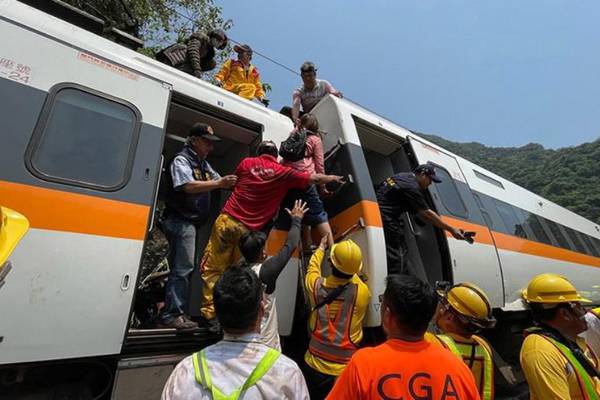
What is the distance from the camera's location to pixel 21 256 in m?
2.08

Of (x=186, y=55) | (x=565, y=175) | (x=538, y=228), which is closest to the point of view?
(x=186, y=55)

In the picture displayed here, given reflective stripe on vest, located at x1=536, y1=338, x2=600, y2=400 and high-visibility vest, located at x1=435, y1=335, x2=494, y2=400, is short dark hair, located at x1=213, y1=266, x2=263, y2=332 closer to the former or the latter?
high-visibility vest, located at x1=435, y1=335, x2=494, y2=400

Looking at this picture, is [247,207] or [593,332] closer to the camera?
[247,207]

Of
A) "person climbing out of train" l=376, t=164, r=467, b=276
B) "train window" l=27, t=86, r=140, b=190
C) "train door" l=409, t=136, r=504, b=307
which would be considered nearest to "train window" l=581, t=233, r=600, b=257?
"train door" l=409, t=136, r=504, b=307

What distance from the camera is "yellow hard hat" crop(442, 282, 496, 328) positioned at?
7.55 feet

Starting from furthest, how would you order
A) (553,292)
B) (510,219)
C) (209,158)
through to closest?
(510,219) → (209,158) → (553,292)

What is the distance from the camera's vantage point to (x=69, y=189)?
7.71 feet

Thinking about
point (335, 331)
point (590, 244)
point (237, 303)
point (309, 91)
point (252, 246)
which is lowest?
point (335, 331)

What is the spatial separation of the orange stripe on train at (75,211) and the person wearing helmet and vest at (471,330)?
2.10 m

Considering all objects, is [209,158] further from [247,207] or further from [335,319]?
[335,319]

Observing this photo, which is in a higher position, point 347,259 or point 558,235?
point 558,235

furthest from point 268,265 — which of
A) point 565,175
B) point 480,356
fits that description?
point 565,175

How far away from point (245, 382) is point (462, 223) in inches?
168

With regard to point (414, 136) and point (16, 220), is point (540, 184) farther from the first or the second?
point (16, 220)
